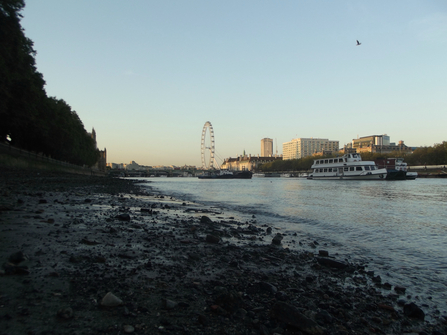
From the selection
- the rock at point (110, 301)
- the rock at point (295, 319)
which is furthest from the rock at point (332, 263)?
the rock at point (110, 301)

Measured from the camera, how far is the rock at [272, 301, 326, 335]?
3648 mm

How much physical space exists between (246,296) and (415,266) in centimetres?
479

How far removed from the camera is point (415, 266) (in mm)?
7043

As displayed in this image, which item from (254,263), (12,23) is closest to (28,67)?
(12,23)

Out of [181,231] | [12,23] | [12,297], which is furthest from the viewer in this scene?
[12,23]

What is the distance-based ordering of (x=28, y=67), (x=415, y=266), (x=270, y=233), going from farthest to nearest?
(x=28, y=67) → (x=270, y=233) → (x=415, y=266)

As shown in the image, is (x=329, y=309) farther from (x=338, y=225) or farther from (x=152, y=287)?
(x=338, y=225)

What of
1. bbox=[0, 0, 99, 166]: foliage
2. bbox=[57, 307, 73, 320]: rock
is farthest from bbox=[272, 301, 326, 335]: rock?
bbox=[0, 0, 99, 166]: foliage

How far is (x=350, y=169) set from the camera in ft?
268

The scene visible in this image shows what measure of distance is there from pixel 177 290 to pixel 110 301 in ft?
3.39

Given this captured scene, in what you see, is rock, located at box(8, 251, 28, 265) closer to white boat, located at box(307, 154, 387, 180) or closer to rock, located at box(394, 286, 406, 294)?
rock, located at box(394, 286, 406, 294)

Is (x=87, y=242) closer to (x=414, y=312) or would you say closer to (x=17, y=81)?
(x=414, y=312)

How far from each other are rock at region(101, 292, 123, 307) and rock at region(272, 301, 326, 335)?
1.90 meters

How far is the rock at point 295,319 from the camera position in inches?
144
